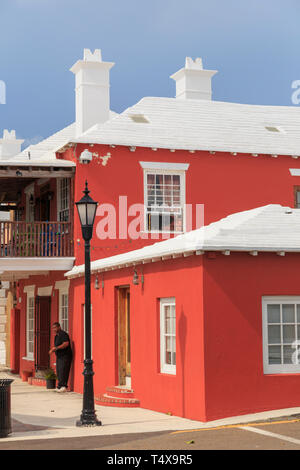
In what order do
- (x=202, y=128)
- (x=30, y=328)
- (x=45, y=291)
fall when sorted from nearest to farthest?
(x=202, y=128), (x=45, y=291), (x=30, y=328)

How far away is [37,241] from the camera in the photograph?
19141mm

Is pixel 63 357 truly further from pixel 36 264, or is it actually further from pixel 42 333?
pixel 42 333

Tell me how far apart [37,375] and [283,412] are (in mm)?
11280

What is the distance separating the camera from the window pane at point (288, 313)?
12.4 metres

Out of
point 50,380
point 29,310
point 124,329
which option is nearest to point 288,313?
point 124,329

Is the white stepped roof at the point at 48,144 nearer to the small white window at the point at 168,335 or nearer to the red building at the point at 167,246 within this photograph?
the red building at the point at 167,246

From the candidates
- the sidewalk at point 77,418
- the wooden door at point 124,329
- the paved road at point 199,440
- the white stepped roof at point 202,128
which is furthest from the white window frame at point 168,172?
the paved road at point 199,440

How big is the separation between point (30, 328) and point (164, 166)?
7375 millimetres

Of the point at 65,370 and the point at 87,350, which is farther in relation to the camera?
the point at 65,370

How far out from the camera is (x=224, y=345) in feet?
39.2

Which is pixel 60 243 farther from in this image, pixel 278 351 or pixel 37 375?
pixel 278 351

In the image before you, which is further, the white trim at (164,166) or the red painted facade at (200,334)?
the white trim at (164,166)

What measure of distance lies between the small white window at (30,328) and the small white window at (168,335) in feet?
35.0
